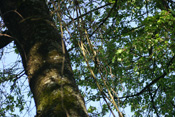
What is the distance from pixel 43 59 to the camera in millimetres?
1470

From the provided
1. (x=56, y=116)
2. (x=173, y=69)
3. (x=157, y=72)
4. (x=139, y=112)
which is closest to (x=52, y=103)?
(x=56, y=116)

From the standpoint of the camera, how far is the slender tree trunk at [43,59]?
1236 mm

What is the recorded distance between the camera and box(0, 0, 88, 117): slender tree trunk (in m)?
1.24

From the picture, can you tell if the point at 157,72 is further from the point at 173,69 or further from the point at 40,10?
the point at 40,10

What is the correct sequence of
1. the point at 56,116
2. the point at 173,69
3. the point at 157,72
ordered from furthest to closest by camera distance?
1. the point at 157,72
2. the point at 173,69
3. the point at 56,116

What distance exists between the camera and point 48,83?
4.40 ft

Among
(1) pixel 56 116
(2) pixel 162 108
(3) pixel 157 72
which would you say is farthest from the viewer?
(2) pixel 162 108

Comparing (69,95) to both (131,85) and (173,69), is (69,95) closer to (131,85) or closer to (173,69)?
(173,69)

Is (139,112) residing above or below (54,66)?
above

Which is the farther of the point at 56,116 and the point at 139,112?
the point at 139,112

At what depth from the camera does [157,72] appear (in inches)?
230

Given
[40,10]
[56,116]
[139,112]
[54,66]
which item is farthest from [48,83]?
[139,112]

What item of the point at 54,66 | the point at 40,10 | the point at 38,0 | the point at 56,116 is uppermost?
the point at 38,0

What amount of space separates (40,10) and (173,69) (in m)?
4.46
